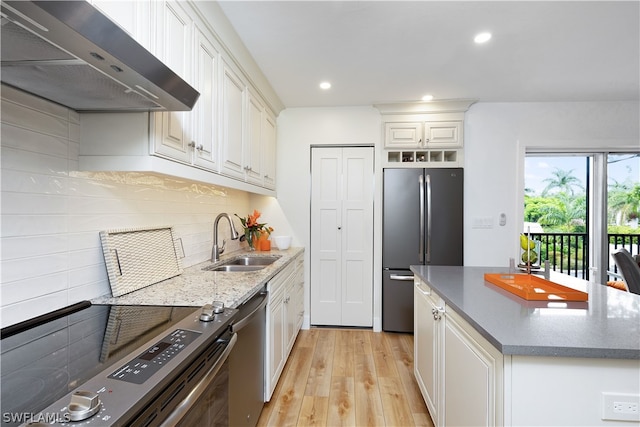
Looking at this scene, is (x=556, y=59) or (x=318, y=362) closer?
(x=556, y=59)

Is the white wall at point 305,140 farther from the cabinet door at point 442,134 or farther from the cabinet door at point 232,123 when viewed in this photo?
the cabinet door at point 232,123

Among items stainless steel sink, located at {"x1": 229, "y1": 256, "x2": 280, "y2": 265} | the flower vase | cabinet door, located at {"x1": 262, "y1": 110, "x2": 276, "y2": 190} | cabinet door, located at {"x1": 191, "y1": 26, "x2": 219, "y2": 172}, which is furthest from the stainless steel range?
cabinet door, located at {"x1": 262, "y1": 110, "x2": 276, "y2": 190}

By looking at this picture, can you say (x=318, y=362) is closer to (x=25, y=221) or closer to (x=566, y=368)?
(x=566, y=368)

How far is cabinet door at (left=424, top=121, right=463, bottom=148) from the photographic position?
10.5 feet

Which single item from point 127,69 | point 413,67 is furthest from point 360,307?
point 127,69

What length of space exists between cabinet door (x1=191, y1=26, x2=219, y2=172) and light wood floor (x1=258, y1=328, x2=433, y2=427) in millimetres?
1701

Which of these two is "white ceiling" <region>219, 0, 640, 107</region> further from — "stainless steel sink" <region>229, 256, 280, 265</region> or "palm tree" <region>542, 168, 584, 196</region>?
"stainless steel sink" <region>229, 256, 280, 265</region>

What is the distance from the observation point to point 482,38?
203 cm

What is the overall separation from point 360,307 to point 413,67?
256 centimetres

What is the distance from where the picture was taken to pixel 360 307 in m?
3.32

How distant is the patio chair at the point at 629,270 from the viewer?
226 centimetres

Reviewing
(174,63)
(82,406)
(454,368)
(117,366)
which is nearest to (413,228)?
(454,368)

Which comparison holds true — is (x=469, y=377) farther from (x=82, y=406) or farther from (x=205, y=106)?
(x=205, y=106)

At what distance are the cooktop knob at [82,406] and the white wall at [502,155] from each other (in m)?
3.45
